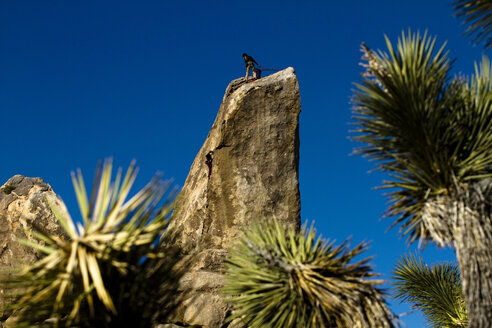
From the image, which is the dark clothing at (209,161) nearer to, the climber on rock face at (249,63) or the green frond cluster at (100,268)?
the climber on rock face at (249,63)

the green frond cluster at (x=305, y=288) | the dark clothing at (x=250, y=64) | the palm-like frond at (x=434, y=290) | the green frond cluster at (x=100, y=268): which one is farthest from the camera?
the dark clothing at (x=250, y=64)

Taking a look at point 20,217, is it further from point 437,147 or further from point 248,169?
point 437,147

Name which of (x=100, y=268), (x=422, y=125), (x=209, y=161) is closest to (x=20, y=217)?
(x=209, y=161)

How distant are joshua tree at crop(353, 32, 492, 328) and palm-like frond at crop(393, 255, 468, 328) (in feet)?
13.0

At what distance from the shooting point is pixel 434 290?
30.7ft

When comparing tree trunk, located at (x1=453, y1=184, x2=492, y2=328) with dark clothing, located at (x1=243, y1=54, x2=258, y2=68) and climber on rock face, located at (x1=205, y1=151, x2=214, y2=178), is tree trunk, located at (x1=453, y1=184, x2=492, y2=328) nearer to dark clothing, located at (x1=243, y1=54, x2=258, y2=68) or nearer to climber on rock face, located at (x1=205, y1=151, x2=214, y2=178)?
climber on rock face, located at (x1=205, y1=151, x2=214, y2=178)

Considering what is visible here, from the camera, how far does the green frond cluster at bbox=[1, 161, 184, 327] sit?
4.42 metres

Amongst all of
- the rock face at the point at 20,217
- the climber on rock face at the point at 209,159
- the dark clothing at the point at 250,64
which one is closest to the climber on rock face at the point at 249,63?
the dark clothing at the point at 250,64

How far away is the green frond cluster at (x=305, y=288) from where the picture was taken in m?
5.67

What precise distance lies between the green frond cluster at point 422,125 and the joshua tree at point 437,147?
1 centimetres

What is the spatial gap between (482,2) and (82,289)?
20.1 feet

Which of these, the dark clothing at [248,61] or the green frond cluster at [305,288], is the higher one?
the dark clothing at [248,61]

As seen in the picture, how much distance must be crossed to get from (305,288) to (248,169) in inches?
240

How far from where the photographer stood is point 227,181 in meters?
11.5
